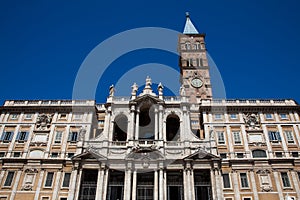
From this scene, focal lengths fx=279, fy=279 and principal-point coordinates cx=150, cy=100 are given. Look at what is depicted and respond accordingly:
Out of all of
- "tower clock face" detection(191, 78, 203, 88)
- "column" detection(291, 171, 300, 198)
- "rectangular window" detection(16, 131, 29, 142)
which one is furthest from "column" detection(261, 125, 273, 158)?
"rectangular window" detection(16, 131, 29, 142)

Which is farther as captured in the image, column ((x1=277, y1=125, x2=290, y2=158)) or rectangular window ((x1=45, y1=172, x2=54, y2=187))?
column ((x1=277, y1=125, x2=290, y2=158))

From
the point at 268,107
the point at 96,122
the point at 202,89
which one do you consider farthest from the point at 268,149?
the point at 96,122

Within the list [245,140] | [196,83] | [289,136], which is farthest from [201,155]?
[196,83]

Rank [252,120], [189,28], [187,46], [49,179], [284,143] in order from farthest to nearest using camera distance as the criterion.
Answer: [189,28], [187,46], [252,120], [284,143], [49,179]

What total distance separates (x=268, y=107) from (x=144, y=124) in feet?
65.6

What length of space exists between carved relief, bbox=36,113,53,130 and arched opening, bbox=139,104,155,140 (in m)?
14.6

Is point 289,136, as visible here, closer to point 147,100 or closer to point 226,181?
point 226,181

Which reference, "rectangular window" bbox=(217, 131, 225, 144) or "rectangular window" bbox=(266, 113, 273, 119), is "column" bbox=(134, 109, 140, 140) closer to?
"rectangular window" bbox=(217, 131, 225, 144)

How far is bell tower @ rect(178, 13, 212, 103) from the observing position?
199 ft

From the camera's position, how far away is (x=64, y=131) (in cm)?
4356

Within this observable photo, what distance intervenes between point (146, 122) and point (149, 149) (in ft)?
25.2

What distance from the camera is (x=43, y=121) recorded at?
146ft

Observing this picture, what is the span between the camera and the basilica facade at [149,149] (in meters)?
37.4

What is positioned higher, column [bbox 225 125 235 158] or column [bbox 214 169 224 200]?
column [bbox 225 125 235 158]
